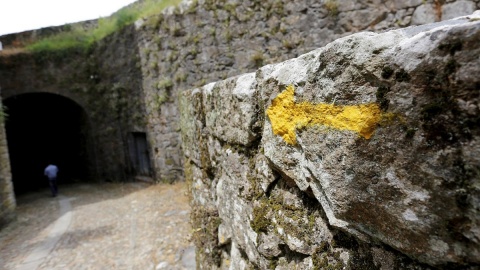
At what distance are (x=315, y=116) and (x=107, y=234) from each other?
5675mm

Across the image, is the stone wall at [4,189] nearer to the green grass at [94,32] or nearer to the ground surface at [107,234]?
the ground surface at [107,234]

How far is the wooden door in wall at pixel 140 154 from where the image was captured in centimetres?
959

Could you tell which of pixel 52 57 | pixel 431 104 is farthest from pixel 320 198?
pixel 52 57

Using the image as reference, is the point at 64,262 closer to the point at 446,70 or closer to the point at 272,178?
the point at 272,178

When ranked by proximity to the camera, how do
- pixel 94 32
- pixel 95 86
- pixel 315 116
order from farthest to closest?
pixel 94 32, pixel 95 86, pixel 315 116

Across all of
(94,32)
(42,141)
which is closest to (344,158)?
(94,32)

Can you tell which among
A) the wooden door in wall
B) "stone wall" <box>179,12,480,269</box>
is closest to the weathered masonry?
"stone wall" <box>179,12,480,269</box>

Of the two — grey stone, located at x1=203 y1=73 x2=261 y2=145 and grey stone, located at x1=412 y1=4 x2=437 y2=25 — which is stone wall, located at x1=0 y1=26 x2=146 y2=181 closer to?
grey stone, located at x1=412 y1=4 x2=437 y2=25

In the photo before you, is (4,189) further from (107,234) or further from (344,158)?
(344,158)

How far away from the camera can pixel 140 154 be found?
9.85 meters

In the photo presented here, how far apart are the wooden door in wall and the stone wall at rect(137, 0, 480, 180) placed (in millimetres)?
780

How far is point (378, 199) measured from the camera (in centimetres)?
87

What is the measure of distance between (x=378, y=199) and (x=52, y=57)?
40.2 ft

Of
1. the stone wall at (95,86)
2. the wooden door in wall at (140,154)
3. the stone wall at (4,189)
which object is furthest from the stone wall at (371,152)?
the stone wall at (95,86)
